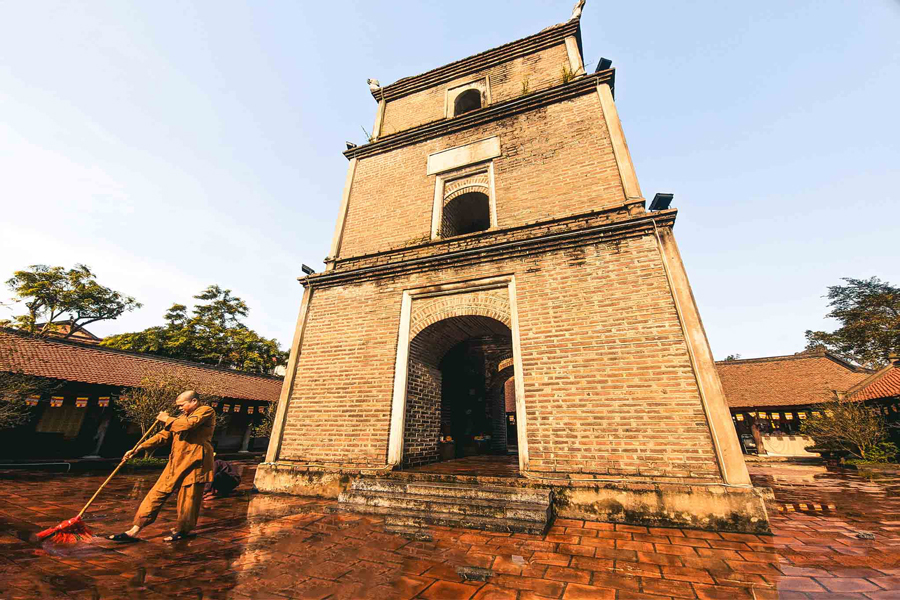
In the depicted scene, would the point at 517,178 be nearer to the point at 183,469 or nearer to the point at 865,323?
the point at 183,469

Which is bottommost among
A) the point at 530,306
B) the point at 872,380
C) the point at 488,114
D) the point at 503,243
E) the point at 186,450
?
the point at 186,450

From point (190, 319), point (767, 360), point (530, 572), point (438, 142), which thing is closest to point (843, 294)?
point (767, 360)

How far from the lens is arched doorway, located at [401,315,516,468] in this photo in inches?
256

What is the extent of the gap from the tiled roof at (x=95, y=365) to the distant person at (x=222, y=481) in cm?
928

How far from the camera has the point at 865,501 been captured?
5836 mm

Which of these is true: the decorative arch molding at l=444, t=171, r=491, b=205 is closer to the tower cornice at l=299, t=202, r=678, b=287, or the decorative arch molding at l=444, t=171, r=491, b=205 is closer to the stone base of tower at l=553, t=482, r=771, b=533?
the tower cornice at l=299, t=202, r=678, b=287

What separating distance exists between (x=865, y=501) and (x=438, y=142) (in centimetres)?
1089

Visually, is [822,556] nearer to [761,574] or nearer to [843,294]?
[761,574]

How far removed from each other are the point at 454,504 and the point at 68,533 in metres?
3.83

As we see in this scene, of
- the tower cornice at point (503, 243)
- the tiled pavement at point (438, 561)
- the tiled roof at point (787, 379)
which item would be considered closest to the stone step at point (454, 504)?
the tiled pavement at point (438, 561)

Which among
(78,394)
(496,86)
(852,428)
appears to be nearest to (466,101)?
(496,86)

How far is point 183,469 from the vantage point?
376 centimetres

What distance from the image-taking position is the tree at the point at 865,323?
1116 inches

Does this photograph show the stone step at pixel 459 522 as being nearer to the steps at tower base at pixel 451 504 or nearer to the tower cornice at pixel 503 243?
the steps at tower base at pixel 451 504
